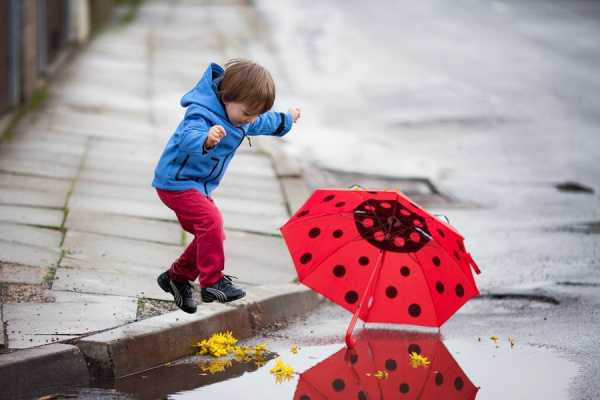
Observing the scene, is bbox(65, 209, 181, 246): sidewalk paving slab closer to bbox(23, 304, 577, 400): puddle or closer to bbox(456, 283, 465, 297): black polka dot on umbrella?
bbox(23, 304, 577, 400): puddle

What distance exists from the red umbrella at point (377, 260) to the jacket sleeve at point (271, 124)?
388mm

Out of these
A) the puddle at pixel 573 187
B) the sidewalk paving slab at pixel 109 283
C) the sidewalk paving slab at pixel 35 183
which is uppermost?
the sidewalk paving slab at pixel 109 283

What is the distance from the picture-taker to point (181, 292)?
5301 millimetres

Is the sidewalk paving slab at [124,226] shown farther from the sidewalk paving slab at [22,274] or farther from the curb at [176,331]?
the curb at [176,331]

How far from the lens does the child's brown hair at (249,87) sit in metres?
4.63

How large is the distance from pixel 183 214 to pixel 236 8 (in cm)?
1930

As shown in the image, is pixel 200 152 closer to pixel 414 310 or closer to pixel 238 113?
pixel 238 113

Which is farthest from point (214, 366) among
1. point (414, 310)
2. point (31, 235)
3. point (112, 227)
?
point (112, 227)

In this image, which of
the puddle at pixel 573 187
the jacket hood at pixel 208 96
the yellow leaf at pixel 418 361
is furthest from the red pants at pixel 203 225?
the puddle at pixel 573 187

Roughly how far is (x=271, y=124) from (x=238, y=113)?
45cm

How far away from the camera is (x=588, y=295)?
21.7 ft

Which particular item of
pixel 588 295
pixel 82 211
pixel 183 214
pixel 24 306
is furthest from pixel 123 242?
pixel 588 295

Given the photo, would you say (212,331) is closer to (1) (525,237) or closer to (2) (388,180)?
(1) (525,237)

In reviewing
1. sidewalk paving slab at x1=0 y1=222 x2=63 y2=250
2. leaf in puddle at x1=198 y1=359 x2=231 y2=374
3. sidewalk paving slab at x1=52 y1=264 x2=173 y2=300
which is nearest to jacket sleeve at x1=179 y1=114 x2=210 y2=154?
leaf in puddle at x1=198 y1=359 x2=231 y2=374
